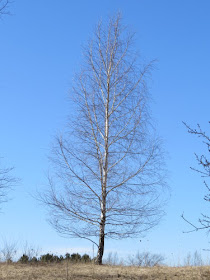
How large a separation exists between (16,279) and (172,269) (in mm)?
4474

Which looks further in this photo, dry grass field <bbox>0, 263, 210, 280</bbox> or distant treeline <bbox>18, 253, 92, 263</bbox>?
distant treeline <bbox>18, 253, 92, 263</bbox>

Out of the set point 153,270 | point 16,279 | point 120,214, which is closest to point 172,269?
point 153,270

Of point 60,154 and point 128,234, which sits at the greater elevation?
point 60,154

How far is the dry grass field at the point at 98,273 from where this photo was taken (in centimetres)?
1002

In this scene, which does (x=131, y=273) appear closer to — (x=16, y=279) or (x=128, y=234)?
(x=128, y=234)

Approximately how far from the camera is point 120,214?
12.9 m

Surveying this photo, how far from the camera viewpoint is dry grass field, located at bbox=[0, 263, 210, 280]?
10021 mm

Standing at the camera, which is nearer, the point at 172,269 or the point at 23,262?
the point at 172,269

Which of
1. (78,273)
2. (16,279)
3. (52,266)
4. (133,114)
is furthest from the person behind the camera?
(133,114)

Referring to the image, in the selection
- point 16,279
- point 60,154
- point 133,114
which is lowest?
point 16,279

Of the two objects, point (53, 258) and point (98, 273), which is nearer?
point (98, 273)

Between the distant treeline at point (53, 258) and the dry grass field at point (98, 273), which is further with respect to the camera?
the distant treeline at point (53, 258)

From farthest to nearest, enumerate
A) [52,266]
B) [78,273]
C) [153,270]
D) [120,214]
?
[120,214] → [52,266] → [153,270] → [78,273]

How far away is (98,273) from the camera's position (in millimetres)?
10500
